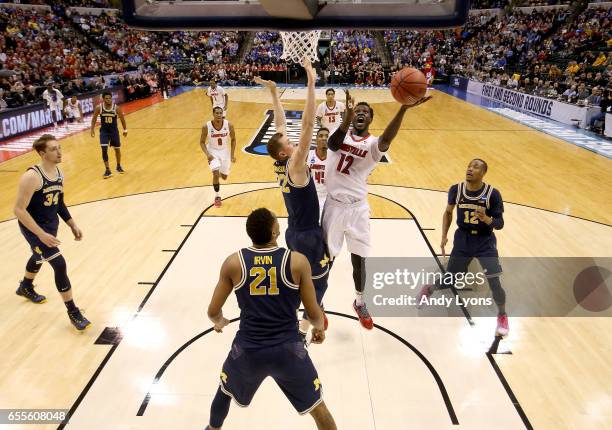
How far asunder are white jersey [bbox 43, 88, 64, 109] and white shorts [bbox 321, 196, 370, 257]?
13928 millimetres

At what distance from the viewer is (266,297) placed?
2.77 meters

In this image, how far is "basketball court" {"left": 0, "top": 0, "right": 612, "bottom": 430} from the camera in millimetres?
3793

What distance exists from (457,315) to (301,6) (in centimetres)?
372

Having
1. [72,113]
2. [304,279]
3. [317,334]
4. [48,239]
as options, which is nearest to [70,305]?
[48,239]

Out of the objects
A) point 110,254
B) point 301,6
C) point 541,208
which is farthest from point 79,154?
point 541,208

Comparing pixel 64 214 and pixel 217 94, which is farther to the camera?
pixel 217 94

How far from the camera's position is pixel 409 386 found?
13.2 feet

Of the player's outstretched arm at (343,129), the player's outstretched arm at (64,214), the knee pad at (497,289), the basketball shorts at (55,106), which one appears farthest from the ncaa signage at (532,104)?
the basketball shorts at (55,106)

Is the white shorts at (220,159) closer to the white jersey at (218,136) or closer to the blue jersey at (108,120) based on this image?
the white jersey at (218,136)

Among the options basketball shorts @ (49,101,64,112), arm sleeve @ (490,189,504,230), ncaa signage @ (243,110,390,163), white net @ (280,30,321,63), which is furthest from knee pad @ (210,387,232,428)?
basketball shorts @ (49,101,64,112)

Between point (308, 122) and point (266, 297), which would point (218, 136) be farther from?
point (266, 297)

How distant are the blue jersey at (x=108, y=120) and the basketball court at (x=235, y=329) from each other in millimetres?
1067

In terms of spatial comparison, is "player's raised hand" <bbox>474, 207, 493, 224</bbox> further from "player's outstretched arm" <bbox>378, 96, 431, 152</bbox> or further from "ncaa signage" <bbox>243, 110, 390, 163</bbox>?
"ncaa signage" <bbox>243, 110, 390, 163</bbox>

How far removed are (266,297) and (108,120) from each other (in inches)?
335
